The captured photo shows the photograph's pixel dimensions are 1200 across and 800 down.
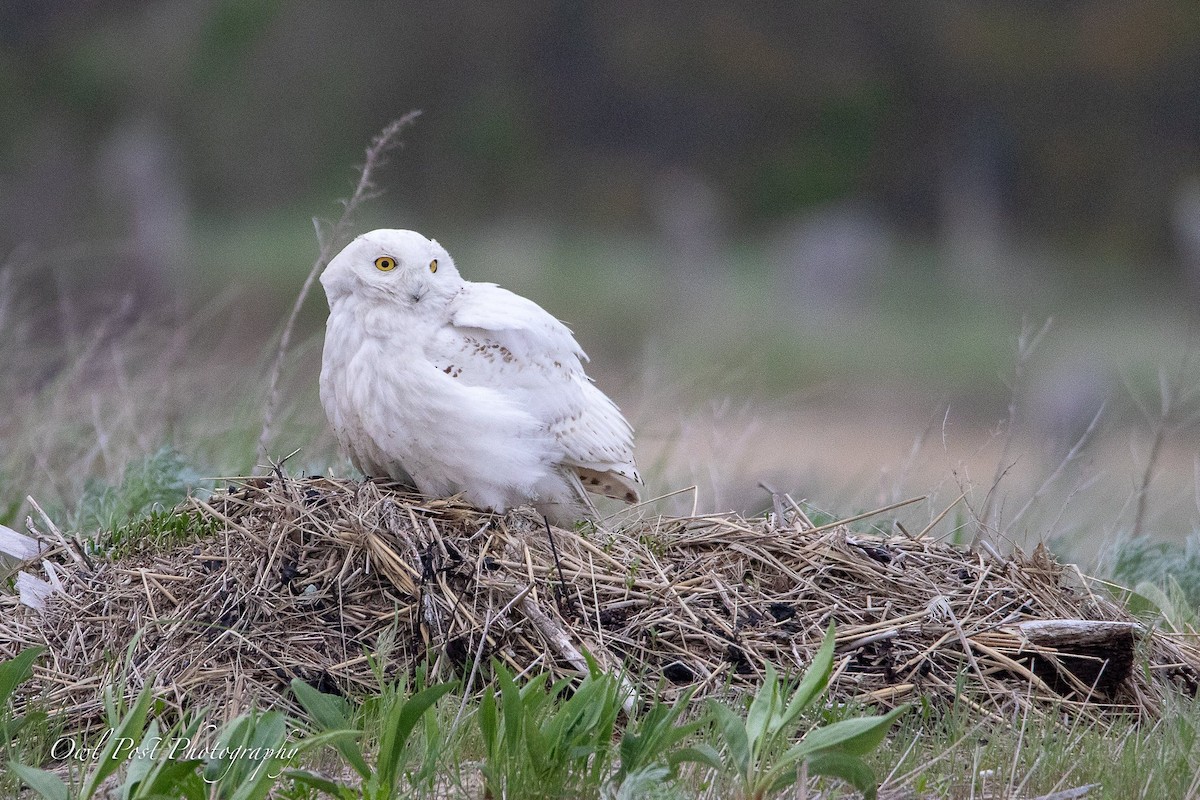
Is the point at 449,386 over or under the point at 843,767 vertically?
over

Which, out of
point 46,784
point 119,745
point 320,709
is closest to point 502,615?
point 320,709

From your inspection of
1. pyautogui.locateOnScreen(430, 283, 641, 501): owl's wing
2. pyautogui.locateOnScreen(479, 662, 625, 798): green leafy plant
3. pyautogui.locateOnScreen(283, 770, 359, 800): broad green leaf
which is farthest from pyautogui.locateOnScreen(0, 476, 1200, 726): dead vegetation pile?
pyautogui.locateOnScreen(283, 770, 359, 800): broad green leaf

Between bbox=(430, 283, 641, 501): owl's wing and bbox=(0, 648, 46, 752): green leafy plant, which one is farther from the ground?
bbox=(430, 283, 641, 501): owl's wing

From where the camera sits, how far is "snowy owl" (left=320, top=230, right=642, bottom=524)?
10.3 feet

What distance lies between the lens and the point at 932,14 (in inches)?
1108

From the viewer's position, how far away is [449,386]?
3131 mm

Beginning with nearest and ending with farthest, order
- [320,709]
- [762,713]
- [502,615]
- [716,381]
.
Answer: [762,713] → [320,709] → [502,615] → [716,381]

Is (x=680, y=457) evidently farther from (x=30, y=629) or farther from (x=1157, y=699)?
(x=30, y=629)

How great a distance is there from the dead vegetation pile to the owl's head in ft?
1.65

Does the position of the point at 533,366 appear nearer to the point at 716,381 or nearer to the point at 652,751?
the point at 652,751

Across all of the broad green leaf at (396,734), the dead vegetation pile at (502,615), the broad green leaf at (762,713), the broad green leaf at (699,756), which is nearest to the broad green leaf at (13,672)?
the dead vegetation pile at (502,615)

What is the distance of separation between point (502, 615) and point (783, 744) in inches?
30.9

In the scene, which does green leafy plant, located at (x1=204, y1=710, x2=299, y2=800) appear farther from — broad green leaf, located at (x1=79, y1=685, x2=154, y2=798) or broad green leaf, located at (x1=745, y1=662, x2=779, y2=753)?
broad green leaf, located at (x1=745, y1=662, x2=779, y2=753)

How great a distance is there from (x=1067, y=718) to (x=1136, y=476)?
87.7 inches
